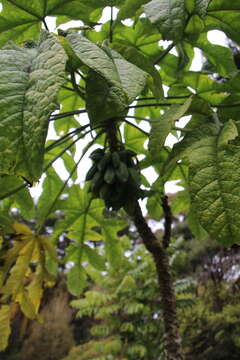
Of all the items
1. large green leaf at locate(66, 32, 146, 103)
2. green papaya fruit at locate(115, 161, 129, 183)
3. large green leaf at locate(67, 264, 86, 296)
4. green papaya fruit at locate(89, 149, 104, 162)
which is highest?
green papaya fruit at locate(89, 149, 104, 162)

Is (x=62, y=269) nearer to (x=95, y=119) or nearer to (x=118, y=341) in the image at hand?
(x=118, y=341)

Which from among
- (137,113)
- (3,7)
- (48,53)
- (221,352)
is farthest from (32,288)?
(221,352)

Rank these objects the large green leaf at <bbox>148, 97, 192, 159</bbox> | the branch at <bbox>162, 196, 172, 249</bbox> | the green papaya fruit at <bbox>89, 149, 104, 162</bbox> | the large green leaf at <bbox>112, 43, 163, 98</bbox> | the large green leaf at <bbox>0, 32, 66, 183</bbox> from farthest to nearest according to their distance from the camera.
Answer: the branch at <bbox>162, 196, 172, 249</bbox>, the green papaya fruit at <bbox>89, 149, 104, 162</bbox>, the large green leaf at <bbox>112, 43, 163, 98</bbox>, the large green leaf at <bbox>148, 97, 192, 159</bbox>, the large green leaf at <bbox>0, 32, 66, 183</bbox>

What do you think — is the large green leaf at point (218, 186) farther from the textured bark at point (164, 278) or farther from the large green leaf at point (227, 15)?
the textured bark at point (164, 278)

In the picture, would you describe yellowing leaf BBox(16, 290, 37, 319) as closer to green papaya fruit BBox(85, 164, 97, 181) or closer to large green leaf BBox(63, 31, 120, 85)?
green papaya fruit BBox(85, 164, 97, 181)

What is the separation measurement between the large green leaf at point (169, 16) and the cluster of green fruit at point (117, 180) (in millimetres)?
388

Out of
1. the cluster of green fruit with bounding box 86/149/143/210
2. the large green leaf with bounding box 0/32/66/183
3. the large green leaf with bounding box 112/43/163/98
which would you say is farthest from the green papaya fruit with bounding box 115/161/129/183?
the large green leaf with bounding box 0/32/66/183

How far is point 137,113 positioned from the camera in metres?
1.27

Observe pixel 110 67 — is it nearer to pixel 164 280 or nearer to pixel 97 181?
pixel 97 181

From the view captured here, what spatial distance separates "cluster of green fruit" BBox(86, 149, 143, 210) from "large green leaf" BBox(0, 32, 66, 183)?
466mm

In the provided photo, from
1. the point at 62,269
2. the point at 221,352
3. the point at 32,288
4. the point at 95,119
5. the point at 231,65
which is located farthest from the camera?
the point at 62,269

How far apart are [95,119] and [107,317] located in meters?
5.06

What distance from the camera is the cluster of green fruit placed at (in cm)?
87

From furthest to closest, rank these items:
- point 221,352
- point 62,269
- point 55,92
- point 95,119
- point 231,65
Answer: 1. point 62,269
2. point 221,352
3. point 231,65
4. point 95,119
5. point 55,92
